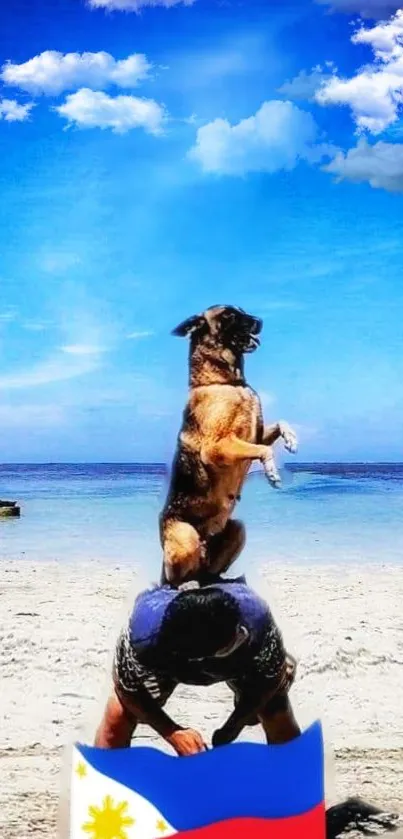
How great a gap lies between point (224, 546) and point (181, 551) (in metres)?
0.10

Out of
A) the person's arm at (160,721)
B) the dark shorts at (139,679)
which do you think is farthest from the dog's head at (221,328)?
the person's arm at (160,721)

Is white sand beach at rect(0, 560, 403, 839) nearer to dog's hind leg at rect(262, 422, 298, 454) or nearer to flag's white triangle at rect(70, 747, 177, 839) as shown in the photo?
flag's white triangle at rect(70, 747, 177, 839)

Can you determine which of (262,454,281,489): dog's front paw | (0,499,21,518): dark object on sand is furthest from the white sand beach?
(0,499,21,518): dark object on sand

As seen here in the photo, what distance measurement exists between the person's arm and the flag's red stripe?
0.17 meters

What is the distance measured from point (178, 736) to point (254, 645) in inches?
9.8

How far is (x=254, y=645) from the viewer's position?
86.1 inches

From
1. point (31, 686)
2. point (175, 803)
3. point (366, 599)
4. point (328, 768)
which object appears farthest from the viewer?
point (366, 599)

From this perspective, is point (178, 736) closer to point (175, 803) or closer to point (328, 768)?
point (175, 803)

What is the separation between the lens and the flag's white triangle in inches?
84.8

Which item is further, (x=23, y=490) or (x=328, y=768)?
(x=23, y=490)

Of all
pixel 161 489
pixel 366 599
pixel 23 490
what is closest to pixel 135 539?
pixel 161 489

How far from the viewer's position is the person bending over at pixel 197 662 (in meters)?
2.16

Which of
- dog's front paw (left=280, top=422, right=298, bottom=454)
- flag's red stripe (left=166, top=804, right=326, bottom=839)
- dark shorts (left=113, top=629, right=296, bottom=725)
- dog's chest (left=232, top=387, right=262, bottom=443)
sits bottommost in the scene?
flag's red stripe (left=166, top=804, right=326, bottom=839)

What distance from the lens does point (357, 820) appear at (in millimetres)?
2758
